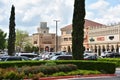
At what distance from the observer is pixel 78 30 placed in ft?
105

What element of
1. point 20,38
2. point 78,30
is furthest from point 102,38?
point 78,30

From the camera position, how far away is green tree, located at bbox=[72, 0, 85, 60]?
31592 millimetres

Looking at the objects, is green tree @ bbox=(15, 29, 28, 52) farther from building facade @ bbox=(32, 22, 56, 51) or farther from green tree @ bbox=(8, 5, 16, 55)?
green tree @ bbox=(8, 5, 16, 55)

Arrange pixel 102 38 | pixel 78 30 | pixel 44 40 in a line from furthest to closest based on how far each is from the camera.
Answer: pixel 44 40 < pixel 102 38 < pixel 78 30

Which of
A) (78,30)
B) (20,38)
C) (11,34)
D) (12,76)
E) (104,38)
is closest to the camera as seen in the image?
(12,76)

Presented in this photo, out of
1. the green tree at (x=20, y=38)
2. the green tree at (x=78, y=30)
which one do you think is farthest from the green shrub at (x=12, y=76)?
the green tree at (x=20, y=38)

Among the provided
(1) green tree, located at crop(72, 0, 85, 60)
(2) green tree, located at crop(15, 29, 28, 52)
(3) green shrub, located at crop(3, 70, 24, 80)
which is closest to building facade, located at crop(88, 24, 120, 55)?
(2) green tree, located at crop(15, 29, 28, 52)

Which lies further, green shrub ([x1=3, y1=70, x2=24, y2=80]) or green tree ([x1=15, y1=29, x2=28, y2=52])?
green tree ([x1=15, y1=29, x2=28, y2=52])

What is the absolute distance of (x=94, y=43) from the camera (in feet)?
432

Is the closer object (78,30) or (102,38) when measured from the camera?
(78,30)

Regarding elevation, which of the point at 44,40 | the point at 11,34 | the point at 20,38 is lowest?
A: the point at 11,34

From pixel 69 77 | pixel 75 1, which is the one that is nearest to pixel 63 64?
pixel 69 77

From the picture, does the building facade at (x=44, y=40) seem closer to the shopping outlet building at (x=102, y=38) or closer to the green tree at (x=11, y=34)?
the shopping outlet building at (x=102, y=38)

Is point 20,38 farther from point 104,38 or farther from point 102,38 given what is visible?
point 104,38
